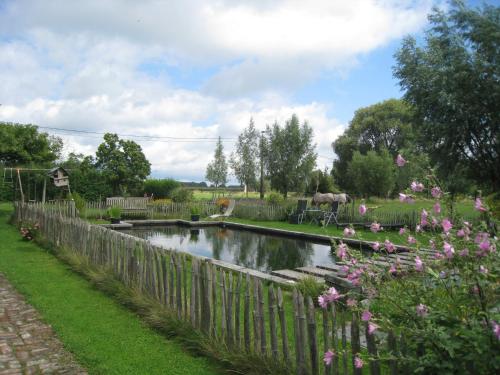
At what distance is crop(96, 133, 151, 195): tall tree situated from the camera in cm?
2633

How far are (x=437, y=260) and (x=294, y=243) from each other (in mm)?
11992

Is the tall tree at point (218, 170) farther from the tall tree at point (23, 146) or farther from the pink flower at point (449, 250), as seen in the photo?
the pink flower at point (449, 250)

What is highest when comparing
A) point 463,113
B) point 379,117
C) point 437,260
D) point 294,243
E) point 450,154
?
point 379,117

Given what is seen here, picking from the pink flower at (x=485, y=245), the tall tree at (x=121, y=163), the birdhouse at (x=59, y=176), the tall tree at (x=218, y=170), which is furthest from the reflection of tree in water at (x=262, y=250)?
the tall tree at (x=218, y=170)

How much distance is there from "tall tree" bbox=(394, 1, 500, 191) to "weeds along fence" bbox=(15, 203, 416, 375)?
10.2 meters

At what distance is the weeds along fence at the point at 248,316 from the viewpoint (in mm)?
2936

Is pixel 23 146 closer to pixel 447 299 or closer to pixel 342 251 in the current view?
pixel 342 251

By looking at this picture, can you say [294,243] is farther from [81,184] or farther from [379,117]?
[379,117]

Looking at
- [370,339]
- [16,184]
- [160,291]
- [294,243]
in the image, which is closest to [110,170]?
[16,184]

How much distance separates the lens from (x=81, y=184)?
2536 cm

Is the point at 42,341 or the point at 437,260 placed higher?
the point at 437,260

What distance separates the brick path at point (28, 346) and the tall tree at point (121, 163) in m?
21.4

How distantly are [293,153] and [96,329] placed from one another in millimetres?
26976

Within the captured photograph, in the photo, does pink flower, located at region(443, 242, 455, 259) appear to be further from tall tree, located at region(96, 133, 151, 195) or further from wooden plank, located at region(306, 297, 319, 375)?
tall tree, located at region(96, 133, 151, 195)
